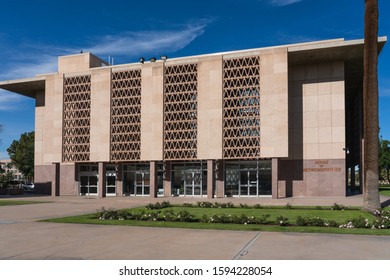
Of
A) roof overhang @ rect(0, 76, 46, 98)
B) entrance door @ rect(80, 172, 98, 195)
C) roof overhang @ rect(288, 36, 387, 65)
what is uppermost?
roof overhang @ rect(288, 36, 387, 65)

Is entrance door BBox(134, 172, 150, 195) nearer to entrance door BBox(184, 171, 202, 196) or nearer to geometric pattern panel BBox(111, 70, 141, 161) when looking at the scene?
geometric pattern panel BBox(111, 70, 141, 161)

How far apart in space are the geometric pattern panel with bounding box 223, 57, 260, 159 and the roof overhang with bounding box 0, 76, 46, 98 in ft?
72.1

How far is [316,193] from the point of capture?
122 ft

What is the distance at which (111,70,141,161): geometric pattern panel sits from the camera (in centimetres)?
4125

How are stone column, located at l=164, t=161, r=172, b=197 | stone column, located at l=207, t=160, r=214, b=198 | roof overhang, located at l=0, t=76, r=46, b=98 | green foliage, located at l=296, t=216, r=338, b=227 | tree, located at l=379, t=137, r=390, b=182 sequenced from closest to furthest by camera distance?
green foliage, located at l=296, t=216, r=338, b=227, stone column, located at l=207, t=160, r=214, b=198, stone column, located at l=164, t=161, r=172, b=197, roof overhang, located at l=0, t=76, r=46, b=98, tree, located at l=379, t=137, r=390, b=182

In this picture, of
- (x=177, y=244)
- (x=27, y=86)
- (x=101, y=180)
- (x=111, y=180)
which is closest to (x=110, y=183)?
(x=111, y=180)

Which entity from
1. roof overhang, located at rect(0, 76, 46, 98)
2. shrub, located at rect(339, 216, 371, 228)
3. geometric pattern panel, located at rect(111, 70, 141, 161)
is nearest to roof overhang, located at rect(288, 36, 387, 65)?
geometric pattern panel, located at rect(111, 70, 141, 161)

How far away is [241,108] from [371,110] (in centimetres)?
1780

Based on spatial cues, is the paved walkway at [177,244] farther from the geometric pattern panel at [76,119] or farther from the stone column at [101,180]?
the geometric pattern panel at [76,119]

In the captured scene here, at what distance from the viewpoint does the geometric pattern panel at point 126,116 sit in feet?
135

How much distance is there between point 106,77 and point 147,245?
3388 cm

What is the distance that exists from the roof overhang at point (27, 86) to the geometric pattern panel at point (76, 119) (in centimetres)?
447

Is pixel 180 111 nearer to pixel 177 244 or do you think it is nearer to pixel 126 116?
pixel 126 116

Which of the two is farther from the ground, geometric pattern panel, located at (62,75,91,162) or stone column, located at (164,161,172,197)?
geometric pattern panel, located at (62,75,91,162)
